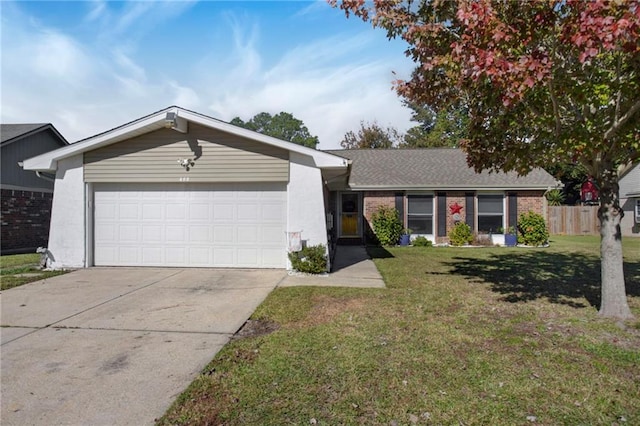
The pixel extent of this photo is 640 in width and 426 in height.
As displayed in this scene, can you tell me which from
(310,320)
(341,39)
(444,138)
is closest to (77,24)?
(341,39)

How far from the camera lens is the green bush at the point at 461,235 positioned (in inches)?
602

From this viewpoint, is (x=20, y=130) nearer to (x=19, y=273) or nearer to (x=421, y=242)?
(x=19, y=273)

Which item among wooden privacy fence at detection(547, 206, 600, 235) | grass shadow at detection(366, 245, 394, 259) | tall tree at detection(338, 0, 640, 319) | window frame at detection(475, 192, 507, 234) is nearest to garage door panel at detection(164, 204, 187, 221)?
grass shadow at detection(366, 245, 394, 259)

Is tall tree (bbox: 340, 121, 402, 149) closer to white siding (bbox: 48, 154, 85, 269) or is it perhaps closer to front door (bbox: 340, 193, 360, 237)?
front door (bbox: 340, 193, 360, 237)

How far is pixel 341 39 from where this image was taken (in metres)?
8.87

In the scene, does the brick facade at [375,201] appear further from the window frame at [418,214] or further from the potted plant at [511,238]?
the potted plant at [511,238]

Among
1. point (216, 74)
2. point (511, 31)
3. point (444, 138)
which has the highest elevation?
point (444, 138)

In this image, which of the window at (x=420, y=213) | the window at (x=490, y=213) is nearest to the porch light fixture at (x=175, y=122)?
the window at (x=420, y=213)

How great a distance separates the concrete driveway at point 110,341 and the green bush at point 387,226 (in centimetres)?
818

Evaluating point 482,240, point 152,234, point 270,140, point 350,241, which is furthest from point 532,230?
point 152,234

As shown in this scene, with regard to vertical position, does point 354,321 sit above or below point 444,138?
below

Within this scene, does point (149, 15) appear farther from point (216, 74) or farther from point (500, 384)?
point (500, 384)

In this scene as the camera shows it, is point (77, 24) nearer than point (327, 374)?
No

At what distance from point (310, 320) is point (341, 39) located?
6.78m
